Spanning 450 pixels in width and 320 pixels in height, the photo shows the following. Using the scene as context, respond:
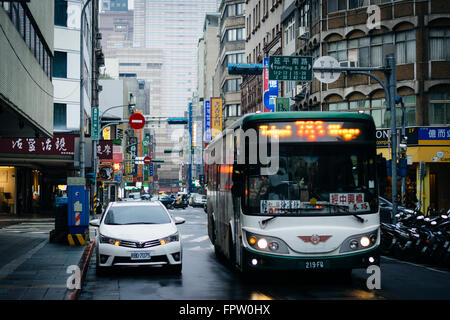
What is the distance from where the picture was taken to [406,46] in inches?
1524

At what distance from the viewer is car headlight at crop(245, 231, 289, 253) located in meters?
12.0

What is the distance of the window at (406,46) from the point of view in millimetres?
38500

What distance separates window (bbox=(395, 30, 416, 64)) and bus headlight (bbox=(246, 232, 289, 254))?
1148 inches

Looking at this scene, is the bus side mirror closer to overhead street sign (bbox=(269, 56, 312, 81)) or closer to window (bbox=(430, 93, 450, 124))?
overhead street sign (bbox=(269, 56, 312, 81))

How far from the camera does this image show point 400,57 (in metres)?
39.0

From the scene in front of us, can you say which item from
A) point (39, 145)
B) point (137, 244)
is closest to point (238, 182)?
point (137, 244)

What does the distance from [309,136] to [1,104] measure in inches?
335

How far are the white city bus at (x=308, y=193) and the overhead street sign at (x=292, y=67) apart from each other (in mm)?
14610

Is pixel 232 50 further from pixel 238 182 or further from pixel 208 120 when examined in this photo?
pixel 238 182

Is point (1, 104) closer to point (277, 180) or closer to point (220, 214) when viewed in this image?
point (220, 214)

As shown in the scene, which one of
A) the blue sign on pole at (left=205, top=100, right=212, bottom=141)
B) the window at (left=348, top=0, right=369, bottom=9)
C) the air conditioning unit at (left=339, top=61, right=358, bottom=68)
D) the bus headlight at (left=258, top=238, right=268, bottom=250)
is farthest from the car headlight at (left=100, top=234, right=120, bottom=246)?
the blue sign on pole at (left=205, top=100, right=212, bottom=141)

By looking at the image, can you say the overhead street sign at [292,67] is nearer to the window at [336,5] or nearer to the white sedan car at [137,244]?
the white sedan car at [137,244]
